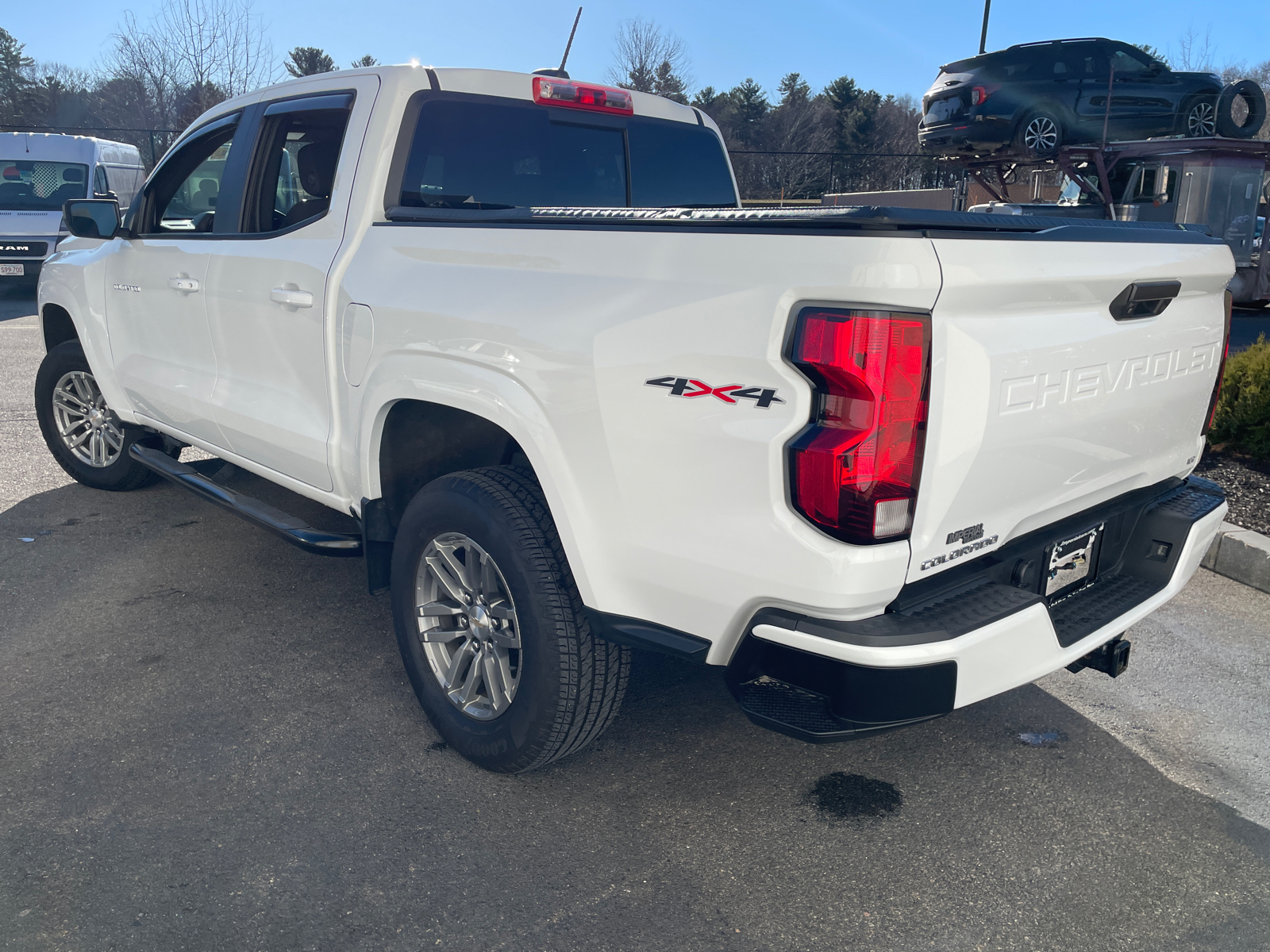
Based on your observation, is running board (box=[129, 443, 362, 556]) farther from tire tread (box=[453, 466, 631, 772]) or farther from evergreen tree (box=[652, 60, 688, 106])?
evergreen tree (box=[652, 60, 688, 106])

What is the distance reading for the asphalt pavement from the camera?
2367 mm

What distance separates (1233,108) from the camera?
45.5 feet

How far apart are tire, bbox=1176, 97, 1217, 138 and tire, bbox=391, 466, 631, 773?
14.6m

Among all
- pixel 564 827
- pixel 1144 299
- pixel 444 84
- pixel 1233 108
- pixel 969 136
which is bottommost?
pixel 564 827

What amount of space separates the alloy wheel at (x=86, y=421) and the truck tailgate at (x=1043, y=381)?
460cm

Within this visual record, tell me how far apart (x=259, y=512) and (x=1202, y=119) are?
14728 millimetres

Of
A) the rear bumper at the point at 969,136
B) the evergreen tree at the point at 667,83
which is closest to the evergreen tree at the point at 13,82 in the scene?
the evergreen tree at the point at 667,83

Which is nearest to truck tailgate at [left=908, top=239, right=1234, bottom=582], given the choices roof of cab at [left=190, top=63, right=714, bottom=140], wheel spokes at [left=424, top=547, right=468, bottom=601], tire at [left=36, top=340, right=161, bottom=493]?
wheel spokes at [left=424, top=547, right=468, bottom=601]

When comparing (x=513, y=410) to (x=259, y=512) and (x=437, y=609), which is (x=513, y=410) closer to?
(x=437, y=609)

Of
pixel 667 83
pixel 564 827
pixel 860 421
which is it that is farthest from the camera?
pixel 667 83

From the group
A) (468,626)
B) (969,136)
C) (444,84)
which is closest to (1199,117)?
(969,136)

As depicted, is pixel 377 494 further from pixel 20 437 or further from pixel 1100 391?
pixel 20 437

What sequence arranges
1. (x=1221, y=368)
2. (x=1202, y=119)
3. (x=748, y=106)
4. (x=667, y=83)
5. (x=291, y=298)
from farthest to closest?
(x=748, y=106) → (x=667, y=83) → (x=1202, y=119) → (x=291, y=298) → (x=1221, y=368)

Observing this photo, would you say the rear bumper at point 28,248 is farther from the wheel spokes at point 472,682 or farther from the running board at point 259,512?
the wheel spokes at point 472,682
